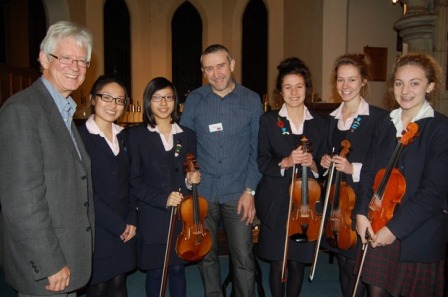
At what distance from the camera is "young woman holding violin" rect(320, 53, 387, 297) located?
2311mm

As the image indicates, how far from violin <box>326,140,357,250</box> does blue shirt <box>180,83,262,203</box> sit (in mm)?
607

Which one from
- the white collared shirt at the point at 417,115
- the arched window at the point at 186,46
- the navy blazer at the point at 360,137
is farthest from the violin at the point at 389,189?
the arched window at the point at 186,46

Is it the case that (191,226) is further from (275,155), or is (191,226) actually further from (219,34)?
(219,34)

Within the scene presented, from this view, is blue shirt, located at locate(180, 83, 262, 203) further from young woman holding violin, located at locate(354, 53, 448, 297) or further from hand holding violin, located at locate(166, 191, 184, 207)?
young woman holding violin, located at locate(354, 53, 448, 297)

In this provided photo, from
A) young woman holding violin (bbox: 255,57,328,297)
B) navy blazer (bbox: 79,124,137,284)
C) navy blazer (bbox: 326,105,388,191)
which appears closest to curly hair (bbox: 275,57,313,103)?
young woman holding violin (bbox: 255,57,328,297)

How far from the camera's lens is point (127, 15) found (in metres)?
10.3

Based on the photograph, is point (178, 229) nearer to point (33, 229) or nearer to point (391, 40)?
point (33, 229)

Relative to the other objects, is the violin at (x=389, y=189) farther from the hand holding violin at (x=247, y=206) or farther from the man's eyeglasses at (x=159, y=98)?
the man's eyeglasses at (x=159, y=98)

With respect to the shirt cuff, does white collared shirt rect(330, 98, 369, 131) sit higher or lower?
higher

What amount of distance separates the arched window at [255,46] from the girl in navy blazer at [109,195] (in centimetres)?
851

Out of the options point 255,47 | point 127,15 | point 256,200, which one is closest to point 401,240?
point 256,200

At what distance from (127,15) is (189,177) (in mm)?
9055

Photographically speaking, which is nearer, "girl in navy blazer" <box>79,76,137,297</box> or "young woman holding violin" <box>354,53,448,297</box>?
"young woman holding violin" <box>354,53,448,297</box>

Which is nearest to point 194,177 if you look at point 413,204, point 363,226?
point 363,226
